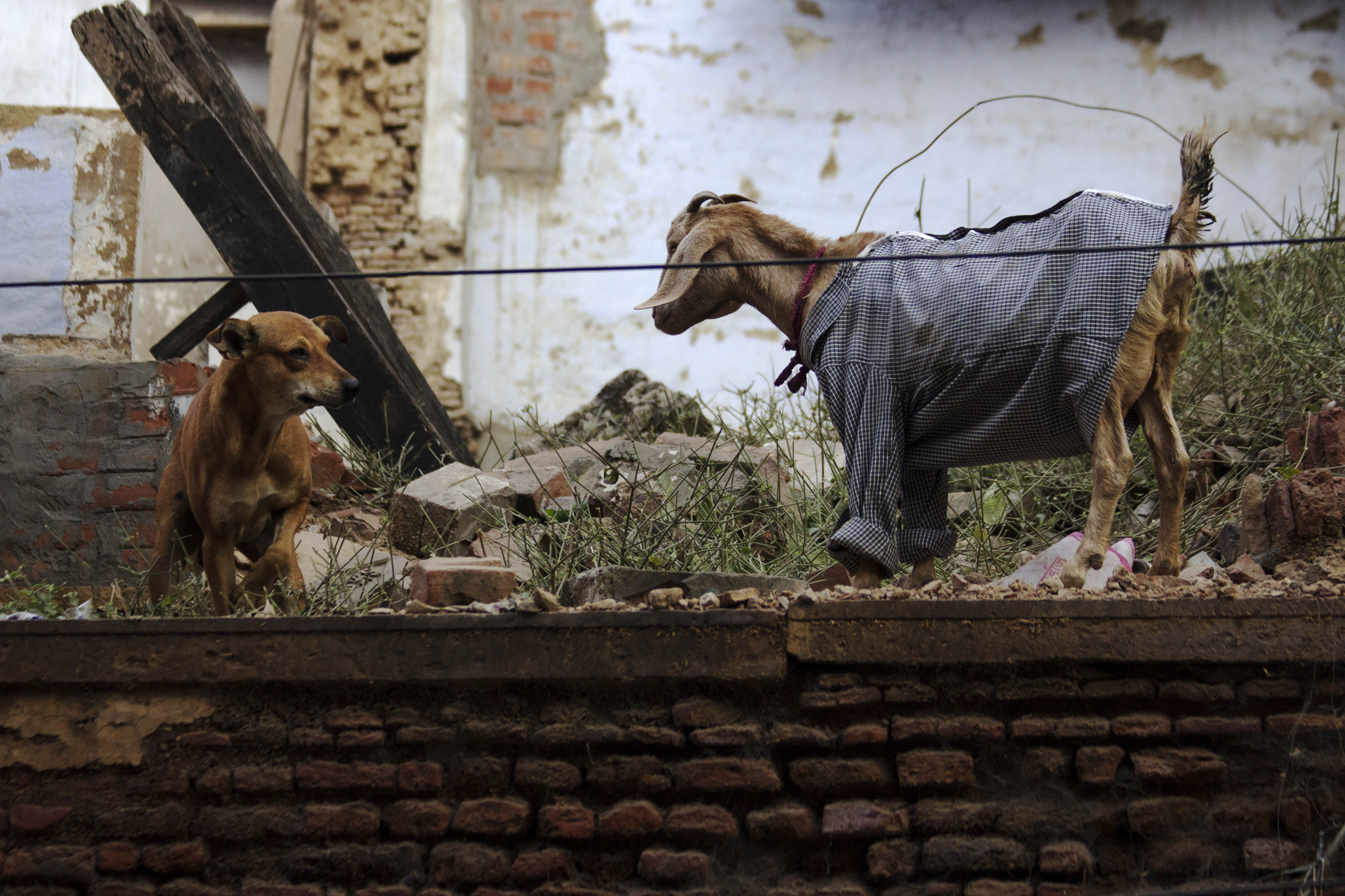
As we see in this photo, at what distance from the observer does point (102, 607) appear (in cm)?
410

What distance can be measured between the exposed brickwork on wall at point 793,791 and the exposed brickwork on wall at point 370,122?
7.16 metres

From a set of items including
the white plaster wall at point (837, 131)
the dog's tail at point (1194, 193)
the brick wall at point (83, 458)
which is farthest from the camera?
the white plaster wall at point (837, 131)

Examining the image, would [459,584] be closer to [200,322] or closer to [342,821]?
[342,821]

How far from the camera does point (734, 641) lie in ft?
10.1

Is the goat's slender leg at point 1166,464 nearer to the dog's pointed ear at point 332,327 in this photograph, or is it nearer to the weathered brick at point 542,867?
the weathered brick at point 542,867

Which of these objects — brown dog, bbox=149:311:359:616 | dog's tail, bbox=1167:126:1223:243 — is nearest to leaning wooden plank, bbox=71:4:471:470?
brown dog, bbox=149:311:359:616

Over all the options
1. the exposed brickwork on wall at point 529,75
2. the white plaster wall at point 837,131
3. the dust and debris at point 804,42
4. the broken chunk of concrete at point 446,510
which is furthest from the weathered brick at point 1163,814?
the dust and debris at point 804,42

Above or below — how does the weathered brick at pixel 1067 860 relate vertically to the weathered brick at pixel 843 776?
below

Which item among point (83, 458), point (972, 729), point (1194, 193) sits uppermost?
point (1194, 193)

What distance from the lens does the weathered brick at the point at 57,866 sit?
3.22 metres

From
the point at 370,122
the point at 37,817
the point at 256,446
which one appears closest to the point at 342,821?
Answer: the point at 37,817

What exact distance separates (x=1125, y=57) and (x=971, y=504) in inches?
249

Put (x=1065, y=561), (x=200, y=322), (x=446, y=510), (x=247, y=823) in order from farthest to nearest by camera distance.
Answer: (x=200, y=322) → (x=446, y=510) → (x=1065, y=561) → (x=247, y=823)

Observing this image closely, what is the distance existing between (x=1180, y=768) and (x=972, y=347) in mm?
1276
